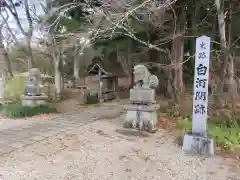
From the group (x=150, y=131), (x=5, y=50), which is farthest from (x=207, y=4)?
(x=5, y=50)

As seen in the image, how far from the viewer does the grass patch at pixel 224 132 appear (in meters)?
5.68

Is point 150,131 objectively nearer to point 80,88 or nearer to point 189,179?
point 189,179

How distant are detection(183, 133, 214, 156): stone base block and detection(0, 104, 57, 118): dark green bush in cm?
601

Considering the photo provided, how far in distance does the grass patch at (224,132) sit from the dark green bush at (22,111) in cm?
498

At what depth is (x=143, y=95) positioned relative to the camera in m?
6.88

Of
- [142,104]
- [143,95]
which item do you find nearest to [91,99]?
[142,104]

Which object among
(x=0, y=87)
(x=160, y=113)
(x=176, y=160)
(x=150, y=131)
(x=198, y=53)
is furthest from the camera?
(x=0, y=87)

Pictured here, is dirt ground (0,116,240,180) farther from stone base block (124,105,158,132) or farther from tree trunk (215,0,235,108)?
tree trunk (215,0,235,108)

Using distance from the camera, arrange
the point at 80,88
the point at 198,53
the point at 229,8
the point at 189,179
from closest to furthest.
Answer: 1. the point at 189,179
2. the point at 198,53
3. the point at 229,8
4. the point at 80,88

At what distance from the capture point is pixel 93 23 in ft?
30.4

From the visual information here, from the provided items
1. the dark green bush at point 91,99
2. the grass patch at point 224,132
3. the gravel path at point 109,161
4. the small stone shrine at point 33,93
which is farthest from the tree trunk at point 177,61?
the small stone shrine at point 33,93

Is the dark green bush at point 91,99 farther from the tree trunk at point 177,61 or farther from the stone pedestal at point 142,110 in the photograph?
the stone pedestal at point 142,110

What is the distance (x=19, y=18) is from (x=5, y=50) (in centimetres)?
284

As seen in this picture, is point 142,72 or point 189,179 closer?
point 189,179
